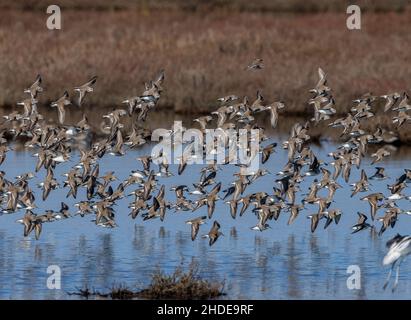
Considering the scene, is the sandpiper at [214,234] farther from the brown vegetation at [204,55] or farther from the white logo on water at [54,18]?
the white logo on water at [54,18]

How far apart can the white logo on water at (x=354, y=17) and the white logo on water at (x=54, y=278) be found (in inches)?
869

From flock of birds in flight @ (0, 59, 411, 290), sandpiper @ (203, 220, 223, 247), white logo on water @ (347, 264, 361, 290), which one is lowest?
white logo on water @ (347, 264, 361, 290)

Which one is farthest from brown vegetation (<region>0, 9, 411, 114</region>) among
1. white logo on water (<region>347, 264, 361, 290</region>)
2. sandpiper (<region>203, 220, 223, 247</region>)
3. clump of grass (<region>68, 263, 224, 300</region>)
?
clump of grass (<region>68, 263, 224, 300</region>)

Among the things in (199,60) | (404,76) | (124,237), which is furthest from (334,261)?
(199,60)

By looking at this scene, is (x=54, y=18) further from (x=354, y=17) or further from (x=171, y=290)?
(x=171, y=290)

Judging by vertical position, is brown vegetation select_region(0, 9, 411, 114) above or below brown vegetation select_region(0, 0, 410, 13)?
below

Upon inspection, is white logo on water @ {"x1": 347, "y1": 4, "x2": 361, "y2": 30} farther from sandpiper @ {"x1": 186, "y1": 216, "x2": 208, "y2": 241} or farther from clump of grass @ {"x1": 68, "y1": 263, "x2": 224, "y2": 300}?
clump of grass @ {"x1": 68, "y1": 263, "x2": 224, "y2": 300}

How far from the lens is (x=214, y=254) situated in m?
22.3

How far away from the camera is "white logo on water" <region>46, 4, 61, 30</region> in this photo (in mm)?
43812

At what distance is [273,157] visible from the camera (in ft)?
102

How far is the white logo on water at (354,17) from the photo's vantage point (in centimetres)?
4257

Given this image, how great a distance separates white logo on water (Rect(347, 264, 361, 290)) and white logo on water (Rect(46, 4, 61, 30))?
75.5 ft

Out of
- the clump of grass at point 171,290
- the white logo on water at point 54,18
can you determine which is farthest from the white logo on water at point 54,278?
the white logo on water at point 54,18

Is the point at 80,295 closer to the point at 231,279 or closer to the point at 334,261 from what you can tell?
the point at 231,279
